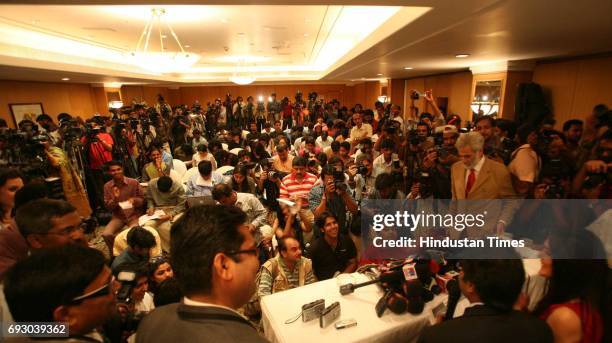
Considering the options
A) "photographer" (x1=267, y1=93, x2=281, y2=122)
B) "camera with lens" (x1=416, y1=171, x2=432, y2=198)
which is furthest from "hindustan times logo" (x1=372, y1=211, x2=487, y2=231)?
"photographer" (x1=267, y1=93, x2=281, y2=122)

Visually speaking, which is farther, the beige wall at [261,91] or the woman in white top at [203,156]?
the beige wall at [261,91]

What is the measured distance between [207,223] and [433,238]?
2.16m

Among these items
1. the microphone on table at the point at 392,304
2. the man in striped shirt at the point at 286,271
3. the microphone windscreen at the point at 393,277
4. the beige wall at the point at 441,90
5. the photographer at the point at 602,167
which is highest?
the beige wall at the point at 441,90

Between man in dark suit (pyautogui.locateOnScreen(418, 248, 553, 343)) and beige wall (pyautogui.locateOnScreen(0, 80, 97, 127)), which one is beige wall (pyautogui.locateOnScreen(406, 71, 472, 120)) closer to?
man in dark suit (pyautogui.locateOnScreen(418, 248, 553, 343))

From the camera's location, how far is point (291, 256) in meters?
2.32

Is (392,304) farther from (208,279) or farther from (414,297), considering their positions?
(208,279)

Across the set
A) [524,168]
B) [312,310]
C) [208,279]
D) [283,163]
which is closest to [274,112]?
[283,163]

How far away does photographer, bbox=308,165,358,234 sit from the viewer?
9.62ft

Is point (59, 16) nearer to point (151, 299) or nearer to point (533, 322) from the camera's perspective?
point (151, 299)

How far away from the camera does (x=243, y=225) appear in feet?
3.38

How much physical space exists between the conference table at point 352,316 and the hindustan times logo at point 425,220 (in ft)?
2.43

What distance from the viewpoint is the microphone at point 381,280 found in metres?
1.83

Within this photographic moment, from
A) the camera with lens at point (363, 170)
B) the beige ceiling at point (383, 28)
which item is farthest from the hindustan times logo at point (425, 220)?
the beige ceiling at point (383, 28)

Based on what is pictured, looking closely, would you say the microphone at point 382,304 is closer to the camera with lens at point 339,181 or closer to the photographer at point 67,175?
the camera with lens at point 339,181
